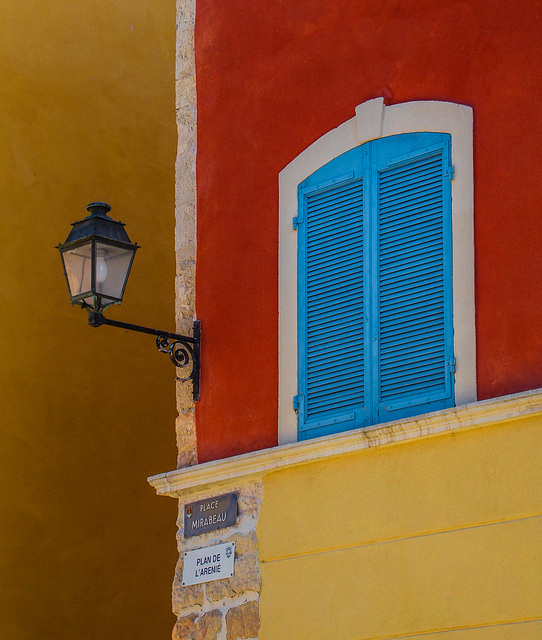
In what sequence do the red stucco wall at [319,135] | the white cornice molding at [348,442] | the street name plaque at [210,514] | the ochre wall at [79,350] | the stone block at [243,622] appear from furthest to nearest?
the ochre wall at [79,350], the street name plaque at [210,514], the stone block at [243,622], the red stucco wall at [319,135], the white cornice molding at [348,442]

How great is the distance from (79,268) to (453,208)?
2.15 meters

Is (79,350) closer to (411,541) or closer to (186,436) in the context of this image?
(186,436)

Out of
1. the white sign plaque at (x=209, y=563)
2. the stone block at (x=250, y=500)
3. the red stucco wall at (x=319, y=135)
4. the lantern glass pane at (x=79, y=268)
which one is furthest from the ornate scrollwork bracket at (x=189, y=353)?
the white sign plaque at (x=209, y=563)

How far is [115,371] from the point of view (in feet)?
36.3

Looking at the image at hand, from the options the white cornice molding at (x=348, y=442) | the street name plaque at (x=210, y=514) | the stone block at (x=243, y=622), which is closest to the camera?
the white cornice molding at (x=348, y=442)

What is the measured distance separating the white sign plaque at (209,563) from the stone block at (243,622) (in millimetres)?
216

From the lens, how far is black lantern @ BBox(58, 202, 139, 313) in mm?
7340

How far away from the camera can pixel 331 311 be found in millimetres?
7438

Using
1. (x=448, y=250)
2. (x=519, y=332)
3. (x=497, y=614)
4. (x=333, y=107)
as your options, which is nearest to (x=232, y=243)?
(x=333, y=107)

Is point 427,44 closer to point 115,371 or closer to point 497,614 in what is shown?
point 497,614

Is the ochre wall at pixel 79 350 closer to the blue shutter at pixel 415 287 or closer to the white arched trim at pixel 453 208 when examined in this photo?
the white arched trim at pixel 453 208

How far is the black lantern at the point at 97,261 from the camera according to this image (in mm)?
7340

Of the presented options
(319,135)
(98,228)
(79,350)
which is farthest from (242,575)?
(79,350)

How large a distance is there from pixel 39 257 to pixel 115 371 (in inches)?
46.3
